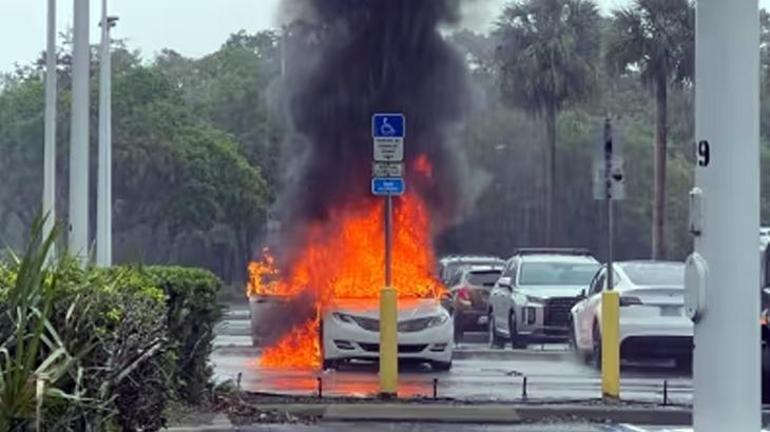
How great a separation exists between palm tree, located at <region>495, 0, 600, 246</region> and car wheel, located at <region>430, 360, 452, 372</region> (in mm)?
17527

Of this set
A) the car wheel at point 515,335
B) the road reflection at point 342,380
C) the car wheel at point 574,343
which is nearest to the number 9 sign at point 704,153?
the road reflection at point 342,380

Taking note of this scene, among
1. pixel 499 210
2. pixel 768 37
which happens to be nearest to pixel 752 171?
pixel 768 37

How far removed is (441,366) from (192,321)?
6771mm

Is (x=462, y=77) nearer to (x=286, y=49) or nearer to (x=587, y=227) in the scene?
(x=286, y=49)

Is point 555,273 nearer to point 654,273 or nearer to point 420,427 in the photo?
point 654,273

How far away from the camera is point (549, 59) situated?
3712 centimetres

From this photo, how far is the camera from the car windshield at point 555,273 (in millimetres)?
23609

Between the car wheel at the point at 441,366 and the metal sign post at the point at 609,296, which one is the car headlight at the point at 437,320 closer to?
the car wheel at the point at 441,366

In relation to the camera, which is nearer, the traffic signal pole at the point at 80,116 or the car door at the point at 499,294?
the traffic signal pole at the point at 80,116

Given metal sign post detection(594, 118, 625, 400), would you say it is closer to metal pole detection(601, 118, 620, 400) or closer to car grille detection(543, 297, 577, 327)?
metal pole detection(601, 118, 620, 400)

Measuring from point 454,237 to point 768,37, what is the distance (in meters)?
10.1

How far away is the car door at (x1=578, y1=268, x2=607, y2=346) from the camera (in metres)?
18.1

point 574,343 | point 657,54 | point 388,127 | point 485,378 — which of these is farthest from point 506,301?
point 657,54

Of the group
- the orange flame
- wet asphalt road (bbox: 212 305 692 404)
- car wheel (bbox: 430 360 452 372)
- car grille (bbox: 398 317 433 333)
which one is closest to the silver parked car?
wet asphalt road (bbox: 212 305 692 404)
